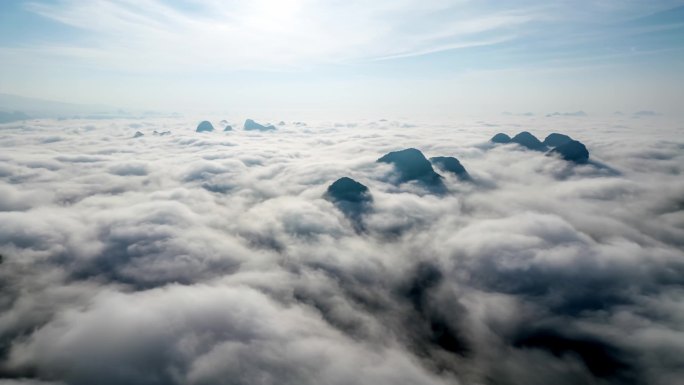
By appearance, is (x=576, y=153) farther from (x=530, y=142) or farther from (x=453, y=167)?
(x=453, y=167)

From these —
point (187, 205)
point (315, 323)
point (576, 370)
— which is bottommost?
point (576, 370)

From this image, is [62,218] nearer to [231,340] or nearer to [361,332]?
[231,340]

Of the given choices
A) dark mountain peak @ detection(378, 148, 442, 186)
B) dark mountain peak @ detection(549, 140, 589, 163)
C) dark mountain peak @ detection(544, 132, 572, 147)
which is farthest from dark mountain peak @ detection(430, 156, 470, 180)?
dark mountain peak @ detection(544, 132, 572, 147)

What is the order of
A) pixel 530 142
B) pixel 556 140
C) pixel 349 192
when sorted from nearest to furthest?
pixel 349 192 < pixel 530 142 < pixel 556 140

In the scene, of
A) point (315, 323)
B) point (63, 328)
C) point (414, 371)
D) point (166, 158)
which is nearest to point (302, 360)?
point (315, 323)

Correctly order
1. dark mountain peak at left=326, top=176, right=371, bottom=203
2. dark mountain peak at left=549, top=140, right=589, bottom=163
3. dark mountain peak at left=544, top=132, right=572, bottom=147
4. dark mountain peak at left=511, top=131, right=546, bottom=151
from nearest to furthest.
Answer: dark mountain peak at left=326, top=176, right=371, bottom=203, dark mountain peak at left=549, top=140, right=589, bottom=163, dark mountain peak at left=511, top=131, right=546, bottom=151, dark mountain peak at left=544, top=132, right=572, bottom=147

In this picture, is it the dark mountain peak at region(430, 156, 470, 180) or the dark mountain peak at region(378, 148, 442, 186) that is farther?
the dark mountain peak at region(430, 156, 470, 180)

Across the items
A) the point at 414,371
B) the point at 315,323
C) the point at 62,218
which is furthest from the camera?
the point at 62,218

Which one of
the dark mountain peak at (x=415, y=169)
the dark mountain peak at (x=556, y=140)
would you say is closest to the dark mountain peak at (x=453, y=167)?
the dark mountain peak at (x=415, y=169)

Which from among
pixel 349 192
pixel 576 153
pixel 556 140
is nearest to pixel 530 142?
pixel 556 140

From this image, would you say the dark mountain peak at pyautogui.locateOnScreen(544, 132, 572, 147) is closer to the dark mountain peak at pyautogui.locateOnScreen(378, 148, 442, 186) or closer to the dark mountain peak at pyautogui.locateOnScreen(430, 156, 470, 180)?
the dark mountain peak at pyautogui.locateOnScreen(430, 156, 470, 180)

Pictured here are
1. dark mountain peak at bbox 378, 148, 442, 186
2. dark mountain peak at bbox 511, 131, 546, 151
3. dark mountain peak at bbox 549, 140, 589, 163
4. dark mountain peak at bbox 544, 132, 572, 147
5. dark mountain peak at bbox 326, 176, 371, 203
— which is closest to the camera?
dark mountain peak at bbox 326, 176, 371, 203
